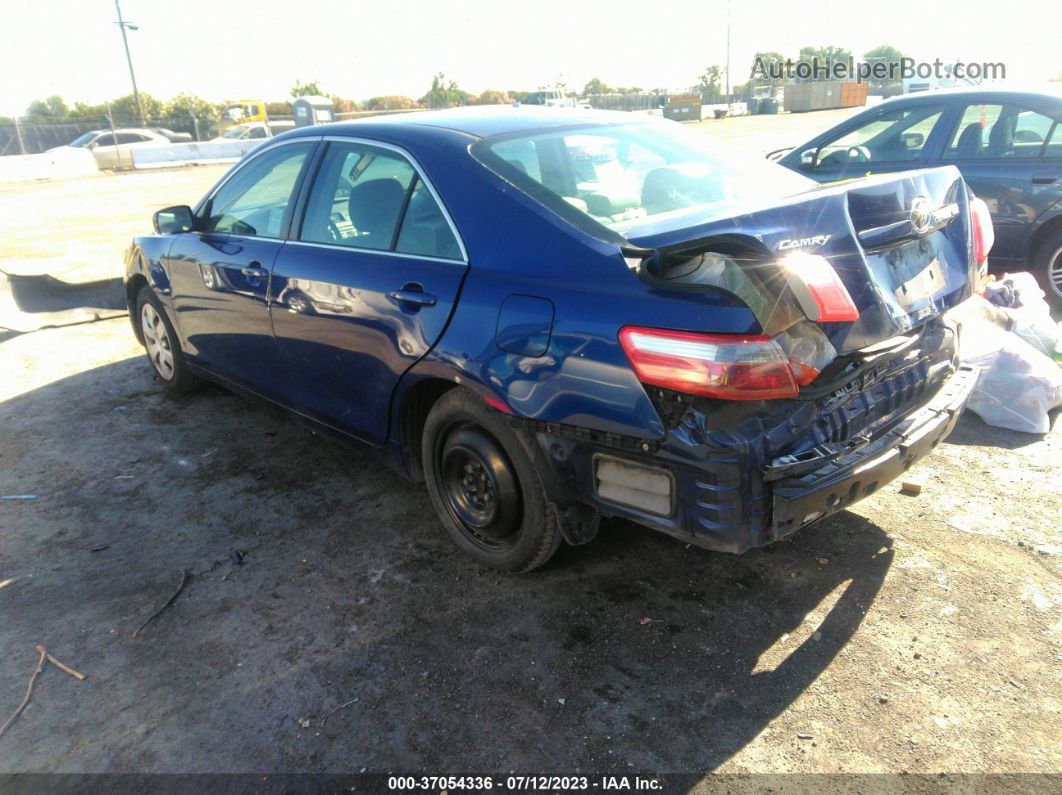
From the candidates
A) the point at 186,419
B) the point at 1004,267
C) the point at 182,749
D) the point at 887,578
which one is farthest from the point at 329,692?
the point at 1004,267

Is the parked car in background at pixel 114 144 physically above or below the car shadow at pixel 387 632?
above

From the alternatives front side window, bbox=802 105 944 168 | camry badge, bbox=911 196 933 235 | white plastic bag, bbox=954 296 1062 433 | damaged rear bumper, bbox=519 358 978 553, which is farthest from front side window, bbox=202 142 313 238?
front side window, bbox=802 105 944 168

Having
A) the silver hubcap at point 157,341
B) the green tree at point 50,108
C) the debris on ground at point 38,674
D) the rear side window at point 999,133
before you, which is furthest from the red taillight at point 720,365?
the green tree at point 50,108

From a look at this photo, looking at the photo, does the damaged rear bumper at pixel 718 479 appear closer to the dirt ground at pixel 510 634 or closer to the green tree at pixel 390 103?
the dirt ground at pixel 510 634

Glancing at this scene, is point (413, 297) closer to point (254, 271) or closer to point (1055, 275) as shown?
point (254, 271)

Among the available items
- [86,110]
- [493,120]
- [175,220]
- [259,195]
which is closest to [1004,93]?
[493,120]

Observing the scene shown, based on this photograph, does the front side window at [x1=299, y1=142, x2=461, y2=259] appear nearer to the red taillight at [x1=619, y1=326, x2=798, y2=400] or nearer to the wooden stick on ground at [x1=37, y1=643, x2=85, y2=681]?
the red taillight at [x1=619, y1=326, x2=798, y2=400]

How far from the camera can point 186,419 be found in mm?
5117

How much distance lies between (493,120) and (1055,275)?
4.60m

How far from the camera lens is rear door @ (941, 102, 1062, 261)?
5621 mm

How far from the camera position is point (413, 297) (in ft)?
10.1

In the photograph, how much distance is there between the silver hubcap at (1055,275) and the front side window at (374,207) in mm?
4872

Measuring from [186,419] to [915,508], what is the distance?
13.9 ft

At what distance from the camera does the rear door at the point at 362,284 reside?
3072mm
